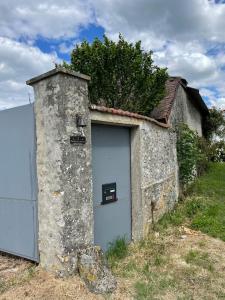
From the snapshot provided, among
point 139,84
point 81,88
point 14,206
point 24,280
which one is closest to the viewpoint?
point 24,280

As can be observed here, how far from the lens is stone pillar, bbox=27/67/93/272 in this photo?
13.2ft

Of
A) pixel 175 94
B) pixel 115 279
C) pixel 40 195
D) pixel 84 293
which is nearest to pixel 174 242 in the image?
pixel 115 279

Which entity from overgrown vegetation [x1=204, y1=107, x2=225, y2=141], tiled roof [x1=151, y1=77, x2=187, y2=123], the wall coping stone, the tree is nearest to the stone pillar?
the wall coping stone

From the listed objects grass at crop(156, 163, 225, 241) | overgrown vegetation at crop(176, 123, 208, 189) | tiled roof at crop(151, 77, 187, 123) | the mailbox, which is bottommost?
grass at crop(156, 163, 225, 241)

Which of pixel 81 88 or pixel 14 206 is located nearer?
pixel 81 88

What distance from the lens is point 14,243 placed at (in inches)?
189

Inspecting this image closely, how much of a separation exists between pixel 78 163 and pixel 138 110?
504 centimetres

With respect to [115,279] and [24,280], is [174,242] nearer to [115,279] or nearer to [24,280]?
[115,279]

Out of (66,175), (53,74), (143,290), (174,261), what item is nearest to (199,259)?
(174,261)

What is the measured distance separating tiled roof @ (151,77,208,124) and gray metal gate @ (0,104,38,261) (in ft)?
17.7

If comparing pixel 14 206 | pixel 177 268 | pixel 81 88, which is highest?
pixel 81 88

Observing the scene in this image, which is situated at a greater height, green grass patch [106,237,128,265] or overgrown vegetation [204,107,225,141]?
overgrown vegetation [204,107,225,141]

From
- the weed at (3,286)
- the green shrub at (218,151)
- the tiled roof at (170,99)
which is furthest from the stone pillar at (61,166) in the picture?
the green shrub at (218,151)

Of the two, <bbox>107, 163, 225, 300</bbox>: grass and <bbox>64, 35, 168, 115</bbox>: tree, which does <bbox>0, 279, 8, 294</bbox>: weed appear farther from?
<bbox>64, 35, 168, 115</bbox>: tree
